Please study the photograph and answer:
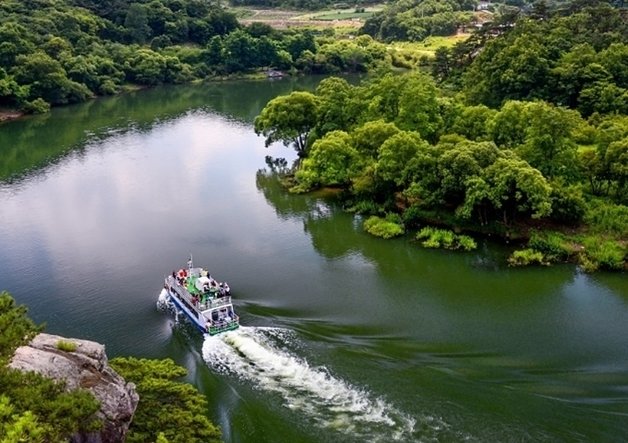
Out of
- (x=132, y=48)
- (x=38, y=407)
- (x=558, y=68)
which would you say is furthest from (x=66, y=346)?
(x=132, y=48)

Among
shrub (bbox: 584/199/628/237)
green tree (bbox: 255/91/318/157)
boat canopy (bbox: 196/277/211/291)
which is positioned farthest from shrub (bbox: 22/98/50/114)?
shrub (bbox: 584/199/628/237)

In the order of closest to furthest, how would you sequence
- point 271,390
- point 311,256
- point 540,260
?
point 271,390 → point 540,260 → point 311,256

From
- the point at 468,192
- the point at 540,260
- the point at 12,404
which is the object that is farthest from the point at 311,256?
the point at 12,404

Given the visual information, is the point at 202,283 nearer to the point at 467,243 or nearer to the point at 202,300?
the point at 202,300

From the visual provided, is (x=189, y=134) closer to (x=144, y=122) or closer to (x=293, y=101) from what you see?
(x=144, y=122)

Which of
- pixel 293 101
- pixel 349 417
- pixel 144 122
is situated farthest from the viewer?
pixel 144 122

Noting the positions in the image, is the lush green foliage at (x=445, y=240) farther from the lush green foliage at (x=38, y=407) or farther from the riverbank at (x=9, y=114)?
the riverbank at (x=9, y=114)

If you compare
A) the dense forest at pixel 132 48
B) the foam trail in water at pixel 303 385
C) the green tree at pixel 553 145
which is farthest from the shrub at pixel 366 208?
the dense forest at pixel 132 48
